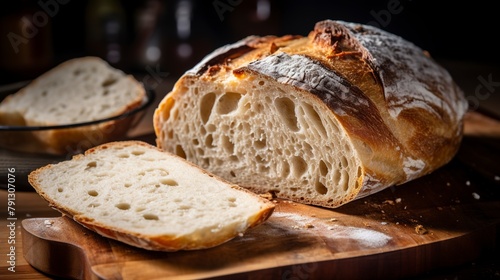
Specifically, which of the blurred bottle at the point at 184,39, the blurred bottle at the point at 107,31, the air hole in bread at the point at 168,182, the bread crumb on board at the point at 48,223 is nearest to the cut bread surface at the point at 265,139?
the air hole in bread at the point at 168,182

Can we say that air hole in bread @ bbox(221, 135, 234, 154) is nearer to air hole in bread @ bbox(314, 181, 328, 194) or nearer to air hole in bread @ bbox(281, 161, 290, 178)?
air hole in bread @ bbox(281, 161, 290, 178)

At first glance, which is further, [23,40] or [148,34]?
[148,34]

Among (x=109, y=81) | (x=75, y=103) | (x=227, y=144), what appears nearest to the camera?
(x=227, y=144)

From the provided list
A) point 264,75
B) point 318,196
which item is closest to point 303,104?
point 264,75

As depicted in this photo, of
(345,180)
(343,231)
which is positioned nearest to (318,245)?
(343,231)

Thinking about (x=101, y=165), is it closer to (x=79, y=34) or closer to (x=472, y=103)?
(x=472, y=103)

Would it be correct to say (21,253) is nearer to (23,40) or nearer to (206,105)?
(206,105)

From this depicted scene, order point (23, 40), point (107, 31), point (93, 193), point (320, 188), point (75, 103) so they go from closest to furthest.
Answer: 1. point (93, 193)
2. point (320, 188)
3. point (75, 103)
4. point (23, 40)
5. point (107, 31)
